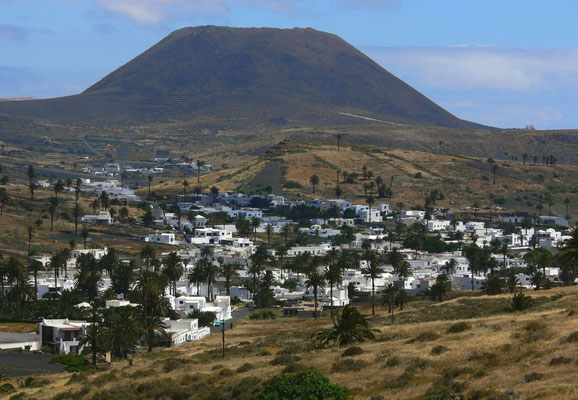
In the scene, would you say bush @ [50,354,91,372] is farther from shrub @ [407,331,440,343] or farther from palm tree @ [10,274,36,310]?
shrub @ [407,331,440,343]

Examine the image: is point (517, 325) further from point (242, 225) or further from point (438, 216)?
point (438, 216)

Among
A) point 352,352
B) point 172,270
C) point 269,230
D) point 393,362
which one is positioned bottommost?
point 172,270

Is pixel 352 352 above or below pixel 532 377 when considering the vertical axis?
below

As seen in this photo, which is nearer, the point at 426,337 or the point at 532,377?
Result: the point at 532,377

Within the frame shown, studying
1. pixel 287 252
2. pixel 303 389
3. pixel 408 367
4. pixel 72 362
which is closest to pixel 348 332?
pixel 408 367

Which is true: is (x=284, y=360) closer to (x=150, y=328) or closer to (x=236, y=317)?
(x=150, y=328)

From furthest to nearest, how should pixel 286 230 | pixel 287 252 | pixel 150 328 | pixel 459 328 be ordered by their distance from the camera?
1. pixel 286 230
2. pixel 287 252
3. pixel 150 328
4. pixel 459 328
